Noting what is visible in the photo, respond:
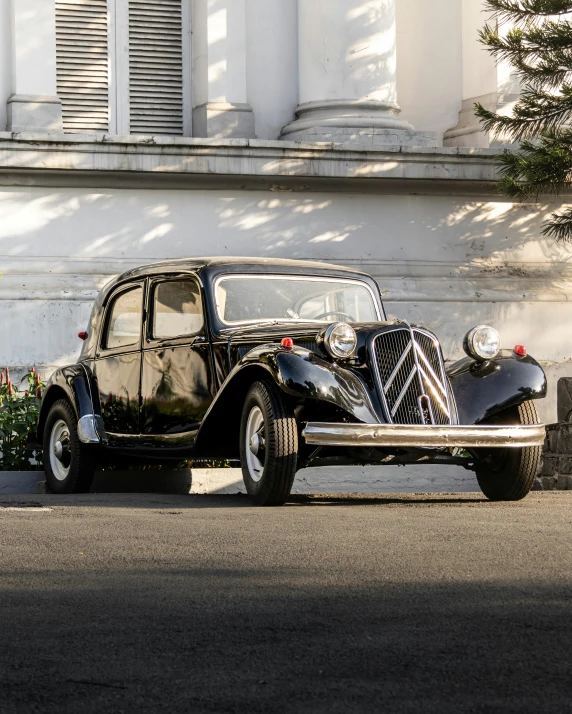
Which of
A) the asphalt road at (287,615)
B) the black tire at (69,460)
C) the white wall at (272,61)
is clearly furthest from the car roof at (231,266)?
the white wall at (272,61)

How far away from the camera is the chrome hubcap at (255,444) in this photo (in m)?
7.80

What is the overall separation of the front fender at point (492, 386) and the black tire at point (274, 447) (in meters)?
1.17

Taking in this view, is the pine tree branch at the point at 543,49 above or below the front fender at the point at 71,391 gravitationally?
above

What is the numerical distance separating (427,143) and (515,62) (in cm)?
201

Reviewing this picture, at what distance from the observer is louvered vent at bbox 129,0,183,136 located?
15273 mm

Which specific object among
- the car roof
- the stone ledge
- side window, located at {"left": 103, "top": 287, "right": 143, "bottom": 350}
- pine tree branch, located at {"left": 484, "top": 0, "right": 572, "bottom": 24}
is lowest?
side window, located at {"left": 103, "top": 287, "right": 143, "bottom": 350}

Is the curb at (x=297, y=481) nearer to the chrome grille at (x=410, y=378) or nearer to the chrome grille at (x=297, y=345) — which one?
the chrome grille at (x=297, y=345)

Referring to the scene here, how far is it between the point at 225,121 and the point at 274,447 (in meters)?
8.03

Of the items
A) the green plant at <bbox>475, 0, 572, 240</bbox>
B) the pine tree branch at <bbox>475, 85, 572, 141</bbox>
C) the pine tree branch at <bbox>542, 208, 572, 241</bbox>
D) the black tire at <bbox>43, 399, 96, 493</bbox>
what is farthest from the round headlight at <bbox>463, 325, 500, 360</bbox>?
the pine tree branch at <bbox>542, 208, 572, 241</bbox>

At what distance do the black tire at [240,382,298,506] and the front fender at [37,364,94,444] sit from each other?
2066 mm

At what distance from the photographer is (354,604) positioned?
4.25 metres

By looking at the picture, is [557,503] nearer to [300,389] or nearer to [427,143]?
[300,389]

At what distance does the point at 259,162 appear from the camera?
1447cm

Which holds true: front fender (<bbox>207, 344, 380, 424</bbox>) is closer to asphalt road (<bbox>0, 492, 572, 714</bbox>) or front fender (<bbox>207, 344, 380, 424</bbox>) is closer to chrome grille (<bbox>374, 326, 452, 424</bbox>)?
chrome grille (<bbox>374, 326, 452, 424</bbox>)
